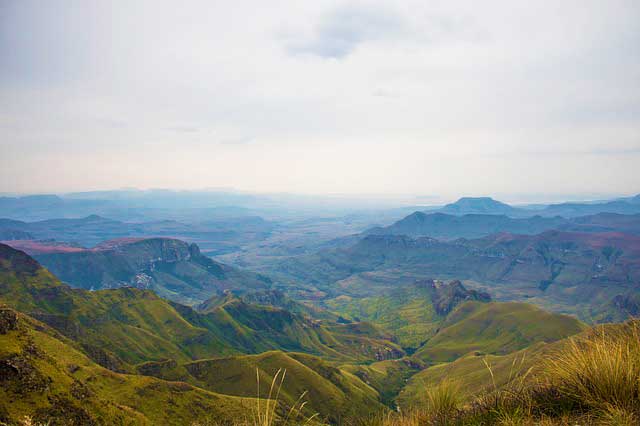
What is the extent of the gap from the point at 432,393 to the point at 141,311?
220 m

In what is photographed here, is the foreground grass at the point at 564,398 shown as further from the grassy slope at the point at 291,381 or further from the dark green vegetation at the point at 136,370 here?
the grassy slope at the point at 291,381

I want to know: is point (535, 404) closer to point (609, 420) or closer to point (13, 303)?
point (609, 420)

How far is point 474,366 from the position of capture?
150 meters

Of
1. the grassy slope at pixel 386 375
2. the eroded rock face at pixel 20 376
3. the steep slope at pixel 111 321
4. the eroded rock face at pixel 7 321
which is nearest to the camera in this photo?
the eroded rock face at pixel 20 376

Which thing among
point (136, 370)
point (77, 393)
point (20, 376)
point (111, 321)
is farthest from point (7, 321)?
point (111, 321)

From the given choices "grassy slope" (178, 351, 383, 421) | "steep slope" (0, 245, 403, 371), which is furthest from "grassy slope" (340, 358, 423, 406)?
"steep slope" (0, 245, 403, 371)

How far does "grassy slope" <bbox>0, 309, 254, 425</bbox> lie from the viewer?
136ft

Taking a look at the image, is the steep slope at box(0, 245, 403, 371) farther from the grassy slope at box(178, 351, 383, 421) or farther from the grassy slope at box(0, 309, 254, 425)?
the grassy slope at box(0, 309, 254, 425)

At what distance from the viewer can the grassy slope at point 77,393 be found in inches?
1630

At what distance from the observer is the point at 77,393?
50.6 metres

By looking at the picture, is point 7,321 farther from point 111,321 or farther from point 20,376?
point 111,321

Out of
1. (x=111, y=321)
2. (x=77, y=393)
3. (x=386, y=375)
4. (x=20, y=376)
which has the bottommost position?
(x=386, y=375)

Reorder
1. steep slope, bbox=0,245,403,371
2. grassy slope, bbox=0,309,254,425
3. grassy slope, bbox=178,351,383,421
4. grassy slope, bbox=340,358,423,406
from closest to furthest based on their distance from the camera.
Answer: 1. grassy slope, bbox=0,309,254,425
2. grassy slope, bbox=178,351,383,421
3. steep slope, bbox=0,245,403,371
4. grassy slope, bbox=340,358,423,406

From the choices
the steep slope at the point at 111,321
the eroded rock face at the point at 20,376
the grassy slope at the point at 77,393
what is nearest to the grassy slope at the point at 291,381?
the grassy slope at the point at 77,393
